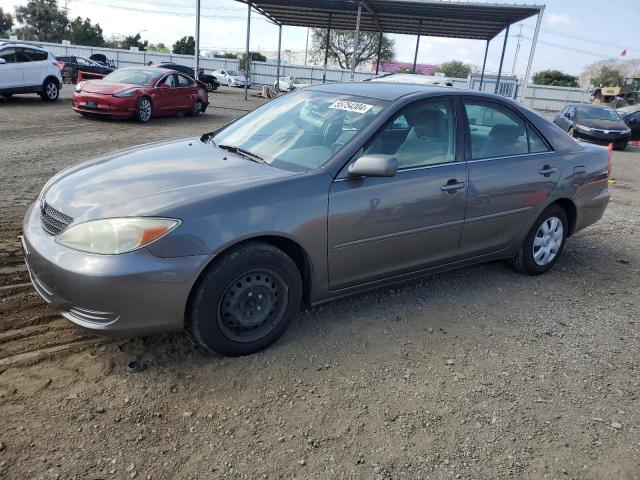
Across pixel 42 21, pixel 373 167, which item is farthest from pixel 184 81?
pixel 42 21

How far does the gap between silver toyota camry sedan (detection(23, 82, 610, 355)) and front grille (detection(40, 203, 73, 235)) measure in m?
0.01

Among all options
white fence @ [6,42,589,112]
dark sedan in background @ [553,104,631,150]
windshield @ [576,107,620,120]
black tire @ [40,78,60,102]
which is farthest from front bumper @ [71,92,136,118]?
white fence @ [6,42,589,112]

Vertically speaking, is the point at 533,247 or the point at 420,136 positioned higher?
the point at 420,136

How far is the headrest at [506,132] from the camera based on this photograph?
430cm

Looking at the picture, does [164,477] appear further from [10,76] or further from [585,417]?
[10,76]

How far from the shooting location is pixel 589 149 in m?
4.97

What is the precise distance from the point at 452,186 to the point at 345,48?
2737 inches

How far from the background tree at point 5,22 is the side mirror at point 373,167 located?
2877 inches

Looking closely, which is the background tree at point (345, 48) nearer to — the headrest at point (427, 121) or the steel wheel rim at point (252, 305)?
the headrest at point (427, 121)

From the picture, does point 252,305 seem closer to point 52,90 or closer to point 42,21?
point 52,90

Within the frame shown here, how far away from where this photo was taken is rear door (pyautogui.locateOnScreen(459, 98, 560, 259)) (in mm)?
4059

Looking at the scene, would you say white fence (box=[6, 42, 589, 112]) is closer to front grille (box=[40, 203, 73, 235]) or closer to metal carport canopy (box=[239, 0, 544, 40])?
metal carport canopy (box=[239, 0, 544, 40])

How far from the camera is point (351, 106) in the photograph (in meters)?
3.84

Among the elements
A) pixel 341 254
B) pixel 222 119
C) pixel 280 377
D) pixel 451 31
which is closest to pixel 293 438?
pixel 280 377
